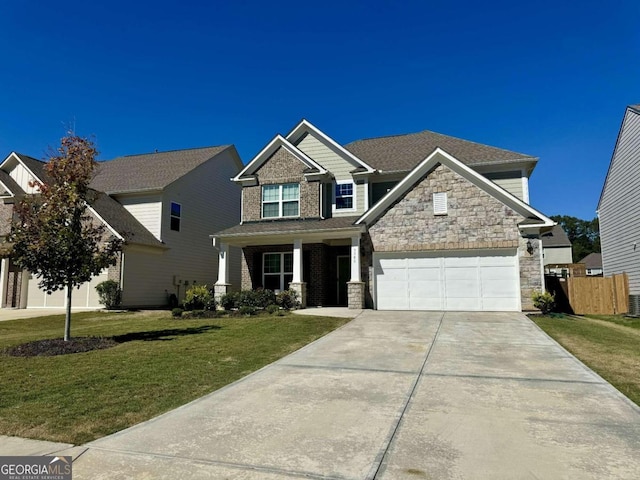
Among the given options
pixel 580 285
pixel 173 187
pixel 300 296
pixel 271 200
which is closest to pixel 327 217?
pixel 271 200

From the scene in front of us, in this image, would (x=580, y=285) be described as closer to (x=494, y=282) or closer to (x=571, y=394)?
(x=494, y=282)

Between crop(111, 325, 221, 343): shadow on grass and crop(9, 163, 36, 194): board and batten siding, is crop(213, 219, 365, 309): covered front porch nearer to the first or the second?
crop(111, 325, 221, 343): shadow on grass

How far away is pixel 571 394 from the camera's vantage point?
6.08 meters

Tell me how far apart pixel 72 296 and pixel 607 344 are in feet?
70.3

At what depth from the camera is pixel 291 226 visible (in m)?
18.4

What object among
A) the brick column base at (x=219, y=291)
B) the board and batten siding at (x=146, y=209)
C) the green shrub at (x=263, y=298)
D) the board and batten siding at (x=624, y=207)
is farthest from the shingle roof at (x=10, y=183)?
the board and batten siding at (x=624, y=207)

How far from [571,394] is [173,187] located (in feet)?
69.0

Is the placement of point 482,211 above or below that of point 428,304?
above

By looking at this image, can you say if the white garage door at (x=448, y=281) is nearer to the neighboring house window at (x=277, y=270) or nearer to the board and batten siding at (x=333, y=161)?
the board and batten siding at (x=333, y=161)

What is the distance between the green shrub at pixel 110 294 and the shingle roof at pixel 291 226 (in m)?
5.45

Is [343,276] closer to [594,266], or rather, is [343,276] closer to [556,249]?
[556,249]

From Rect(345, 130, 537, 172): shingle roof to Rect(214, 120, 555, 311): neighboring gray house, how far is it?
10 centimetres

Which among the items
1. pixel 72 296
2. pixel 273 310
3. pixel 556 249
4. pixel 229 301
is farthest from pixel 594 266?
pixel 72 296

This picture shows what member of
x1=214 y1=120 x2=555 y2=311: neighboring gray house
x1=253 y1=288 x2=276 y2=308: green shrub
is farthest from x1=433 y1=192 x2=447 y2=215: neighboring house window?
x1=253 y1=288 x2=276 y2=308: green shrub
